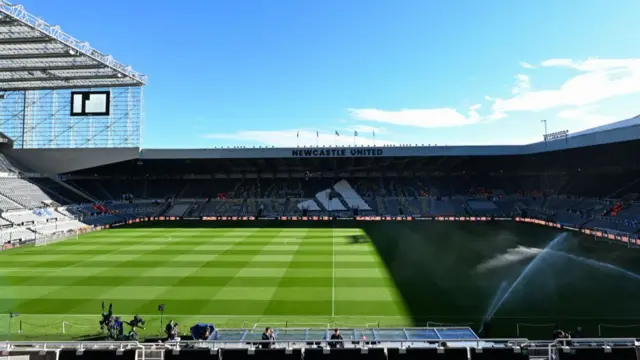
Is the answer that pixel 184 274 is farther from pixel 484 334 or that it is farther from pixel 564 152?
pixel 564 152

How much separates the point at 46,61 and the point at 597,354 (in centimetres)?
5465

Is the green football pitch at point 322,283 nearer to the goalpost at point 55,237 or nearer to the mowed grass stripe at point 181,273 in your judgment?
the mowed grass stripe at point 181,273

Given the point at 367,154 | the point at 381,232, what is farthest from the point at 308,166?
the point at 381,232

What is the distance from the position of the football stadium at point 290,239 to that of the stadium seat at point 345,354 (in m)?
0.04

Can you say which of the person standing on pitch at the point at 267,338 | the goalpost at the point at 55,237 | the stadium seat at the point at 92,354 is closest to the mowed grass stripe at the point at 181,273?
the person standing on pitch at the point at 267,338

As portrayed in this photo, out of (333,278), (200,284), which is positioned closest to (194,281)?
(200,284)

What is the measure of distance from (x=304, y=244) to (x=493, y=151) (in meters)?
37.6

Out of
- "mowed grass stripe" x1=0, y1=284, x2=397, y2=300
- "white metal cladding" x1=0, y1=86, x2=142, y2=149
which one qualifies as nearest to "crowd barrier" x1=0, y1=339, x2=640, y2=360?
"mowed grass stripe" x1=0, y1=284, x2=397, y2=300

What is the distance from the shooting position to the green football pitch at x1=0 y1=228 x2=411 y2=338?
16.7 meters

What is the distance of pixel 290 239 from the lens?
38.3 meters

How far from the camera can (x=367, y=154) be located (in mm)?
59625

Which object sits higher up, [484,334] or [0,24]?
[0,24]

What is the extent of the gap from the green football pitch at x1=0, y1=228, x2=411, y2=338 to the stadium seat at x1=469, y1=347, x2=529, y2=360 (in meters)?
6.35

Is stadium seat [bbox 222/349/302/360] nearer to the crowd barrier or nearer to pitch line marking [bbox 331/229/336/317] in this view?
the crowd barrier
